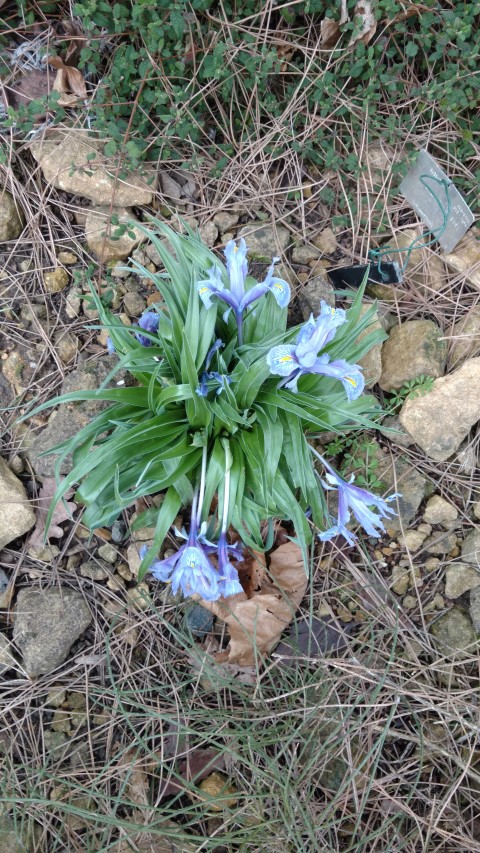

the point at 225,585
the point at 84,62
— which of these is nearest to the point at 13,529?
the point at 225,585

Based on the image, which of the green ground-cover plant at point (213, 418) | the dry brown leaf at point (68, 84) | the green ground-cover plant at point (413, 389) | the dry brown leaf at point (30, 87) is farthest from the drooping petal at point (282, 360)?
the dry brown leaf at point (30, 87)

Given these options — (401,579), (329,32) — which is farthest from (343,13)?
(401,579)

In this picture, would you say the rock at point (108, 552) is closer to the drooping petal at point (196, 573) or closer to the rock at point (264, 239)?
the drooping petal at point (196, 573)

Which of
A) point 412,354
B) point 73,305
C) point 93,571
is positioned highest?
point 412,354

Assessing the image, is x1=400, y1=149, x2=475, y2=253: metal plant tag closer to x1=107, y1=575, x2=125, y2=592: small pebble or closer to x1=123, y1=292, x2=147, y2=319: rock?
x1=123, y1=292, x2=147, y2=319: rock

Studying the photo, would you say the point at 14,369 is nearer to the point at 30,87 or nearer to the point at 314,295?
the point at 30,87

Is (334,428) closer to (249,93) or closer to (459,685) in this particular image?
(459,685)

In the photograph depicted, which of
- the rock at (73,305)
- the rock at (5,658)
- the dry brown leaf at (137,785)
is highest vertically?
the rock at (73,305)
